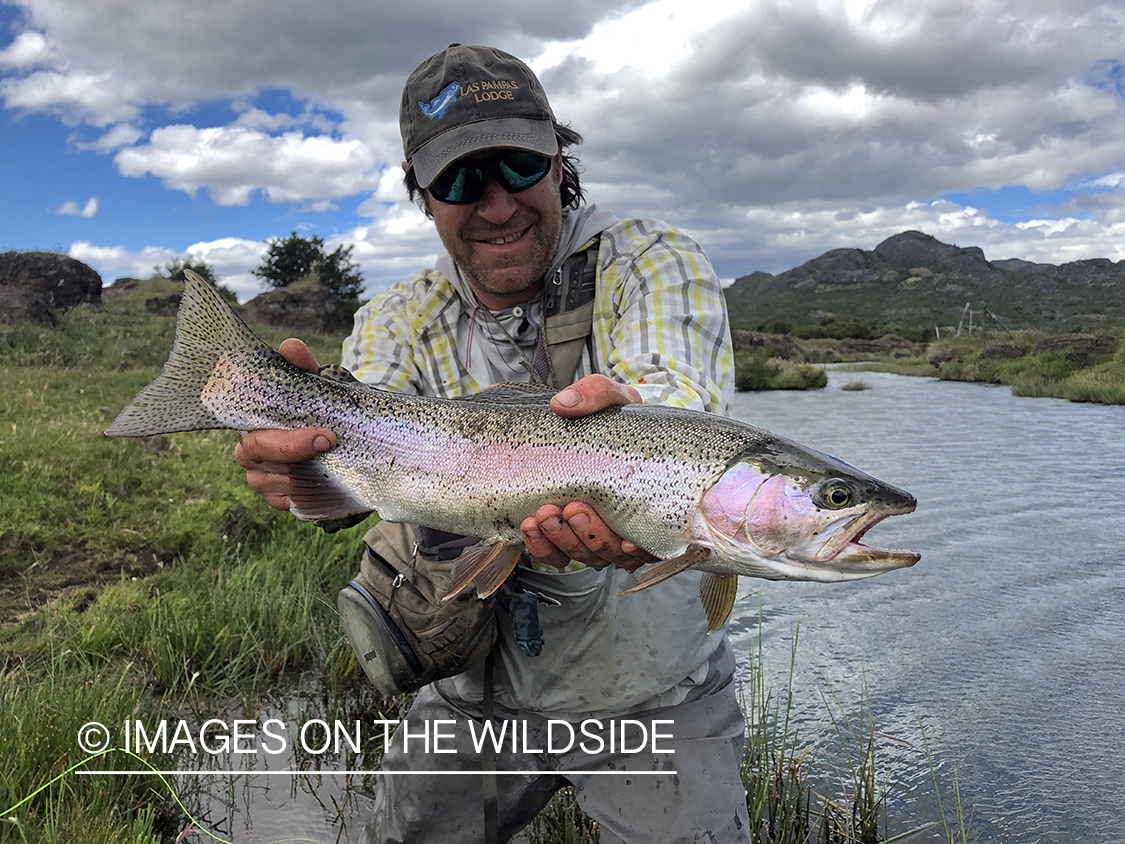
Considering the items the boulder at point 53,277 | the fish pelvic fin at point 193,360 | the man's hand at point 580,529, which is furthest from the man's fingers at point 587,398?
the boulder at point 53,277

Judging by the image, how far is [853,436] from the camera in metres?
14.6

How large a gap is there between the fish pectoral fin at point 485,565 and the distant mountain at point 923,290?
70.3m

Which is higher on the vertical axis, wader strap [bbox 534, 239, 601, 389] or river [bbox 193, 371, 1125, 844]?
wader strap [bbox 534, 239, 601, 389]

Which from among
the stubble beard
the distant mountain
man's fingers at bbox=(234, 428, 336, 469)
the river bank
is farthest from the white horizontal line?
the distant mountain

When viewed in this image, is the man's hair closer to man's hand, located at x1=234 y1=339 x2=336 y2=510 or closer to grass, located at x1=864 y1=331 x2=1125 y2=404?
man's hand, located at x1=234 y1=339 x2=336 y2=510

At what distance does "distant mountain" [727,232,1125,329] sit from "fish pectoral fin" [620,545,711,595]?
70.3m

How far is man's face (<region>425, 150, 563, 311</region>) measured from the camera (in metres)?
3.69

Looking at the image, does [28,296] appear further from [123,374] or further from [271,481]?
[271,481]

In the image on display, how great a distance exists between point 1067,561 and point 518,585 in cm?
679

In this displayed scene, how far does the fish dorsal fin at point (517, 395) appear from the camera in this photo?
279cm

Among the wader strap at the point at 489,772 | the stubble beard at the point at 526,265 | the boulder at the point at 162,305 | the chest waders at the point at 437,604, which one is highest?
the boulder at the point at 162,305

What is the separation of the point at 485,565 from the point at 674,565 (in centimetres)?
75

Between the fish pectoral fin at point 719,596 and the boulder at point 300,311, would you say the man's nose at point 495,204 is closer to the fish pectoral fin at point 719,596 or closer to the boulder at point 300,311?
the fish pectoral fin at point 719,596

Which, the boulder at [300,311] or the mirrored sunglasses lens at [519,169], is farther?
the boulder at [300,311]
